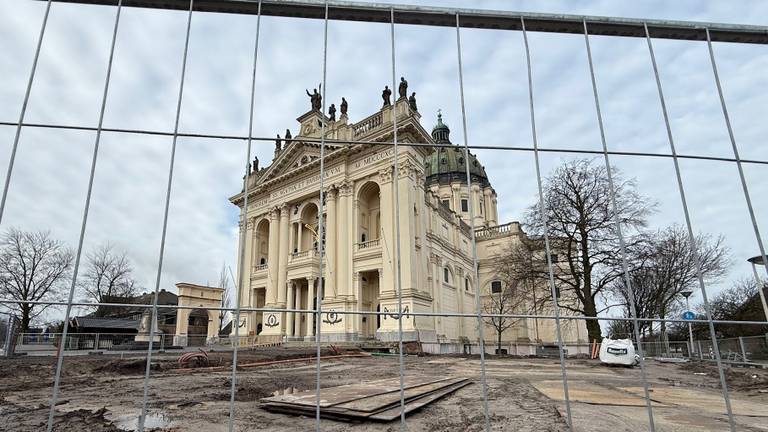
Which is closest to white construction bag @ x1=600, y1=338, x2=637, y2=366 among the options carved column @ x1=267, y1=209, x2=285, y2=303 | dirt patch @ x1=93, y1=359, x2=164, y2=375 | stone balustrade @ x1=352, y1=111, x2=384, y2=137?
dirt patch @ x1=93, y1=359, x2=164, y2=375

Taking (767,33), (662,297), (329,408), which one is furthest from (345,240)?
(767,33)

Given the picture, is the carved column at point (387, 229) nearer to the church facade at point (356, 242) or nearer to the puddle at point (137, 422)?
the church facade at point (356, 242)

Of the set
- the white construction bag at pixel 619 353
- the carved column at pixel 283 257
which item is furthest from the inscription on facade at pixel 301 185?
the white construction bag at pixel 619 353

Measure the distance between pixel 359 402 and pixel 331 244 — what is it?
87.6 feet

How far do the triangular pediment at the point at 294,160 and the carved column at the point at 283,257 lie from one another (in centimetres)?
351

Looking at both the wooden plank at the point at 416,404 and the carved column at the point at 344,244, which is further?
the carved column at the point at 344,244

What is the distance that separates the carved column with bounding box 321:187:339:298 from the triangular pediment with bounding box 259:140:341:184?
3.32 metres

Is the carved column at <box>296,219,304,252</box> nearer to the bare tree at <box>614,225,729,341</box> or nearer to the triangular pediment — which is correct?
the triangular pediment

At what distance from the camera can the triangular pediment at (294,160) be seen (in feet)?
114

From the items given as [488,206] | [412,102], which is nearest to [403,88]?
[412,102]

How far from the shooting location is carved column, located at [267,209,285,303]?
1386 inches

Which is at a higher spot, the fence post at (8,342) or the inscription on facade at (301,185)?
the inscription on facade at (301,185)

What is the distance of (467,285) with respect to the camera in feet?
150

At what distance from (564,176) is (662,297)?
10.8m
